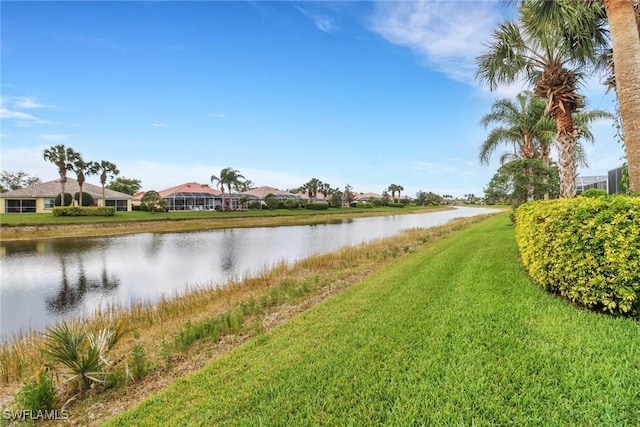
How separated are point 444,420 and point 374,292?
13.3 feet

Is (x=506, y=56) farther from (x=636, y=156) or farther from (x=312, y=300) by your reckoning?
(x=312, y=300)

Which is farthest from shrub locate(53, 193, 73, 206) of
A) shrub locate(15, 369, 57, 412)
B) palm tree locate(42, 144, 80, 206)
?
shrub locate(15, 369, 57, 412)

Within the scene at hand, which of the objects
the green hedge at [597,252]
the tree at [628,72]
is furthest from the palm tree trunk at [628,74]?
the green hedge at [597,252]

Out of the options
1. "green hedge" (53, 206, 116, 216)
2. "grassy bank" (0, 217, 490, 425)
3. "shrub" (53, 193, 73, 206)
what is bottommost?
"grassy bank" (0, 217, 490, 425)

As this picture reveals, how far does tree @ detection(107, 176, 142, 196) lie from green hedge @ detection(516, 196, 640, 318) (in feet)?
244

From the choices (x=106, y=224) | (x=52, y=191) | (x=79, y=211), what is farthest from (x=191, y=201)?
(x=106, y=224)

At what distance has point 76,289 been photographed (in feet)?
38.3

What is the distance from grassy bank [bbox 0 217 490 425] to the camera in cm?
440

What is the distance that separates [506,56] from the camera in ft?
32.1

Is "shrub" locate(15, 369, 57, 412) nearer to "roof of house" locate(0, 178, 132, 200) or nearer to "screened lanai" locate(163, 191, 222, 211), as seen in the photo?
"roof of house" locate(0, 178, 132, 200)

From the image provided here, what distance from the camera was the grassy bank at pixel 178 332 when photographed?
440cm

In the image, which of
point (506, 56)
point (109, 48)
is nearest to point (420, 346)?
point (506, 56)

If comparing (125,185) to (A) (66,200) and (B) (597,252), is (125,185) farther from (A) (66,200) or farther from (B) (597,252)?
(B) (597,252)

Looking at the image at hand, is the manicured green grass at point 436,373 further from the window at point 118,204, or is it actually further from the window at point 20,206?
the window at point 118,204
